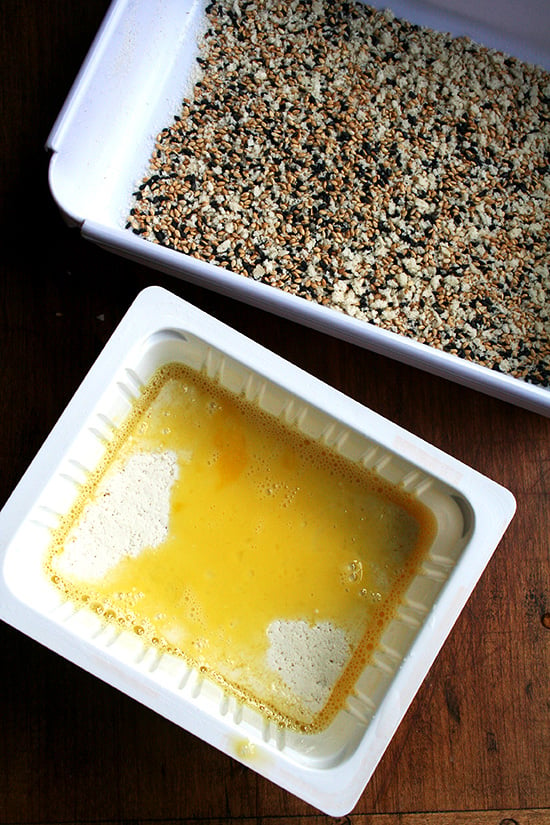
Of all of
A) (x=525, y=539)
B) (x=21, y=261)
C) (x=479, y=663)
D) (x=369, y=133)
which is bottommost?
(x=479, y=663)

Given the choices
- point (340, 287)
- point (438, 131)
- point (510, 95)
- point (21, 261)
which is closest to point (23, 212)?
point (21, 261)

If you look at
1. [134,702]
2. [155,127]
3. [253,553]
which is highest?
[155,127]

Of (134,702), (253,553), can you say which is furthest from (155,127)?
(134,702)

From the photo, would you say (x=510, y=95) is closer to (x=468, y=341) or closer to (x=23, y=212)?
(x=468, y=341)

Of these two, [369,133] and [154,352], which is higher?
[369,133]

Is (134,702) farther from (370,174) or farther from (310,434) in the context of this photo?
(370,174)

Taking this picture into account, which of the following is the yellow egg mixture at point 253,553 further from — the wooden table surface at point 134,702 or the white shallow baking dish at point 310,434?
the wooden table surface at point 134,702
